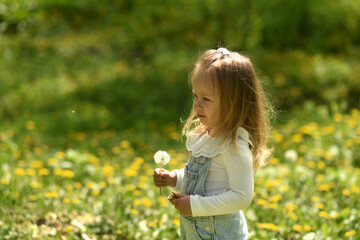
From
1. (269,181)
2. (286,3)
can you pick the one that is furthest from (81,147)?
(286,3)

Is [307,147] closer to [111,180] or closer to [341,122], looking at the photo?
[341,122]

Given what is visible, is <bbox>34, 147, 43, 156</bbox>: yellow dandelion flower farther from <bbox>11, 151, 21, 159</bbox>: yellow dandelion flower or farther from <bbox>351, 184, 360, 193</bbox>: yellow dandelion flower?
<bbox>351, 184, 360, 193</bbox>: yellow dandelion flower

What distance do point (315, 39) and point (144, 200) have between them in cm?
610

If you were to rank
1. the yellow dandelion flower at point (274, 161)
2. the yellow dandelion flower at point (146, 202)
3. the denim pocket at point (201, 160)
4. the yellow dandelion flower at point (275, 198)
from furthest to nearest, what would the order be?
the yellow dandelion flower at point (274, 161), the yellow dandelion flower at point (275, 198), the yellow dandelion flower at point (146, 202), the denim pocket at point (201, 160)

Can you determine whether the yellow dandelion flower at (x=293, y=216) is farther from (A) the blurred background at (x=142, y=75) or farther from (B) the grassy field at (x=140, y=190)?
(A) the blurred background at (x=142, y=75)

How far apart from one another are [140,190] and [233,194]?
1.85m

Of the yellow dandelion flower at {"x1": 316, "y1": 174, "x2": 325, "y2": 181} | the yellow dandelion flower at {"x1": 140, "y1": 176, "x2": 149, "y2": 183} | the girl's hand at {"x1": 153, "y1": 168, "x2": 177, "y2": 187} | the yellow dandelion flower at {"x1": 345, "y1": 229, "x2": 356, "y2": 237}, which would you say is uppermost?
the yellow dandelion flower at {"x1": 140, "y1": 176, "x2": 149, "y2": 183}

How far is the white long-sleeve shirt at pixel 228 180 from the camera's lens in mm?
1765

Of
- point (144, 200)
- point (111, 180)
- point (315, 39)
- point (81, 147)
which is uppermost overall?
A: point (315, 39)

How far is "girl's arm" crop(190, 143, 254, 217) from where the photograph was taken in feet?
5.78

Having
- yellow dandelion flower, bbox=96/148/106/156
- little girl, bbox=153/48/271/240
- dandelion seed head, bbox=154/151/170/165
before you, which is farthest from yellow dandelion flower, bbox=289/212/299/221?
yellow dandelion flower, bbox=96/148/106/156

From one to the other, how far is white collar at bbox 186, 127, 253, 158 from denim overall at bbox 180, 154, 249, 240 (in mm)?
29

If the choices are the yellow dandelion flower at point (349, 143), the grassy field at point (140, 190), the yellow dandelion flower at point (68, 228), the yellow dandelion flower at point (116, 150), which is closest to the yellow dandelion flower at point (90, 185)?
the grassy field at point (140, 190)

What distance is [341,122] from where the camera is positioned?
5.07 metres
